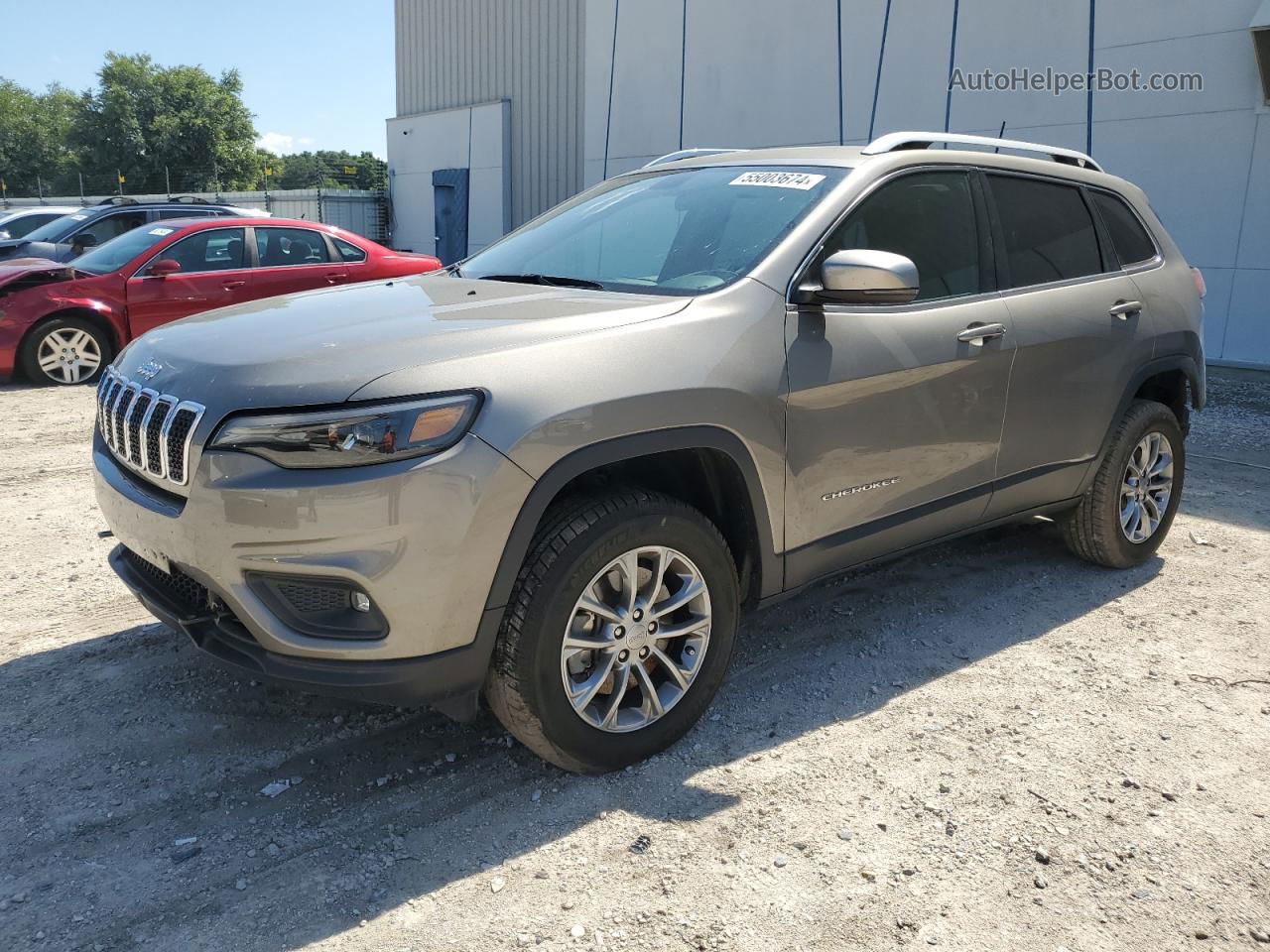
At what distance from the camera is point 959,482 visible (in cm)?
383

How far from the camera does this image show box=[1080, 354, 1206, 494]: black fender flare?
4.50 metres

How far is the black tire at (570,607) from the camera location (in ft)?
8.96

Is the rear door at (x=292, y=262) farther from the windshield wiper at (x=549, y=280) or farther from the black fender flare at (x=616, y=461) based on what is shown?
the black fender flare at (x=616, y=461)

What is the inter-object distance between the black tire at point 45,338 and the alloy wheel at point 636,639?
8.13 meters

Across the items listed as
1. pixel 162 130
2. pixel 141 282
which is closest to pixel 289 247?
pixel 141 282

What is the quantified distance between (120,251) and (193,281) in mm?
850

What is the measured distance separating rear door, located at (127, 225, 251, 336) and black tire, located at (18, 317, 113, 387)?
0.98 ft

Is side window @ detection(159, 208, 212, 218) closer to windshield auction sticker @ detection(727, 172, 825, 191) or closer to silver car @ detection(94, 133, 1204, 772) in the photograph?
silver car @ detection(94, 133, 1204, 772)

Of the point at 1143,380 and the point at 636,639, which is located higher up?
the point at 1143,380

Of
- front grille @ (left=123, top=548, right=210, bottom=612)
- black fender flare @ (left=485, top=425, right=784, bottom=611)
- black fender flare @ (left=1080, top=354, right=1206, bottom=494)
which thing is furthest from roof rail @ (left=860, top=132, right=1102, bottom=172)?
front grille @ (left=123, top=548, right=210, bottom=612)

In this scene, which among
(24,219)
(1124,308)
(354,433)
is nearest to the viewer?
(354,433)

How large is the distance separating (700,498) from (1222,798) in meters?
1.78

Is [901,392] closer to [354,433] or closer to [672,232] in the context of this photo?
[672,232]

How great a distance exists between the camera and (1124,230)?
4695 millimetres
